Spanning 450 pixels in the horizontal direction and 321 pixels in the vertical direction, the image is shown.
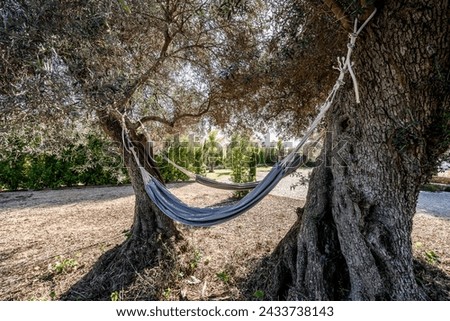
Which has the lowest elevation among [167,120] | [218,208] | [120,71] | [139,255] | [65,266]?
[65,266]

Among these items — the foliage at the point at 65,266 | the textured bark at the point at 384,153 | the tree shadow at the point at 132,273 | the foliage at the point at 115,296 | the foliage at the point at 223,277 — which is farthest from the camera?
the foliage at the point at 65,266

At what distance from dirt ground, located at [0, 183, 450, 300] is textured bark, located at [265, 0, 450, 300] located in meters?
0.72

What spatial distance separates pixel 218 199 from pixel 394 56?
4991 millimetres

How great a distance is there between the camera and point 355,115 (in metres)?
1.79

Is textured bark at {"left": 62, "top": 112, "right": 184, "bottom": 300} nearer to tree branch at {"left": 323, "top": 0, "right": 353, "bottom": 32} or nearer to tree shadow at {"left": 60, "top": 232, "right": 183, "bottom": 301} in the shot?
tree shadow at {"left": 60, "top": 232, "right": 183, "bottom": 301}

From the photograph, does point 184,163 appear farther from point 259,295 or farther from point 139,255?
point 259,295

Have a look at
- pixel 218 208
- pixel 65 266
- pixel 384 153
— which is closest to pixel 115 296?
pixel 65 266

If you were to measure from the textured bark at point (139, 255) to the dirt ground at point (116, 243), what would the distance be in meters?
0.13

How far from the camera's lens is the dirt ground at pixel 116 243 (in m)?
2.28

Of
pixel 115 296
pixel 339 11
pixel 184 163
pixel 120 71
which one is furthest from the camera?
pixel 184 163

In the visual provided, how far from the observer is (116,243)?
3184 millimetres

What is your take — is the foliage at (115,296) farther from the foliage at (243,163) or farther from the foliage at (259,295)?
the foliage at (243,163)

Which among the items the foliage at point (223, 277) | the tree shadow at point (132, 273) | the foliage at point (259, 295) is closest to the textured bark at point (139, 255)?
the tree shadow at point (132, 273)

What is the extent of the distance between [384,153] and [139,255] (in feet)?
7.30
